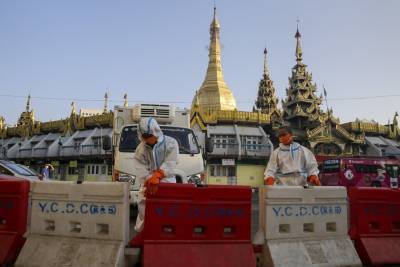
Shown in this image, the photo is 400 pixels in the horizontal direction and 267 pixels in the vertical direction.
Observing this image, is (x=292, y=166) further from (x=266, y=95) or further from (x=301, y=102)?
(x=266, y=95)

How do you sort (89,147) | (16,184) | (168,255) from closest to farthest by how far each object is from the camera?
1. (168,255)
2. (16,184)
3. (89,147)

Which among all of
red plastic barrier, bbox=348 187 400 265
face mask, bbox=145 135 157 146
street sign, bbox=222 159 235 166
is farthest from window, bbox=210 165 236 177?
face mask, bbox=145 135 157 146

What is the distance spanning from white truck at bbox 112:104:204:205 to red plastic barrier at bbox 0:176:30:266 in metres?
2.68

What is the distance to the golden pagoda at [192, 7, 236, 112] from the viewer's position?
4209 cm

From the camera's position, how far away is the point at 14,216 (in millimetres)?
4219

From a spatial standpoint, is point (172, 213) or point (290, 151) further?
point (290, 151)

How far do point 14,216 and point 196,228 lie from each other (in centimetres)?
217

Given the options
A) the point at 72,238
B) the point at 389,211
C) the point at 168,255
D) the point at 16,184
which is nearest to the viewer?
the point at 168,255

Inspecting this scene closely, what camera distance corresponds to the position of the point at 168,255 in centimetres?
369

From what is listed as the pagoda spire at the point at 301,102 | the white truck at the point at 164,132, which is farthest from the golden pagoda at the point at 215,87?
the white truck at the point at 164,132

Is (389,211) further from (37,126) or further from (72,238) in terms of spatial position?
(37,126)

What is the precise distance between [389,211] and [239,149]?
2461 centimetres

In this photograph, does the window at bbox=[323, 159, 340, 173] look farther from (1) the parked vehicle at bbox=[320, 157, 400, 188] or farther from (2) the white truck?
(2) the white truck

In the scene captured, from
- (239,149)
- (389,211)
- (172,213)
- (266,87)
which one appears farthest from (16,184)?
(266,87)
